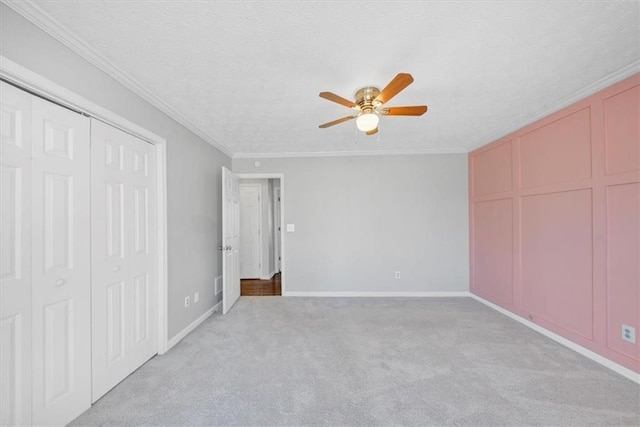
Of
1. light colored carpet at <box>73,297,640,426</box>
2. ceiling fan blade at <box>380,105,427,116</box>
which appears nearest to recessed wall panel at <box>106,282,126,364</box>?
light colored carpet at <box>73,297,640,426</box>

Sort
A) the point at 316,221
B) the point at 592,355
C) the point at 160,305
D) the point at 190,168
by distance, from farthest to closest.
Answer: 1. the point at 316,221
2. the point at 190,168
3. the point at 160,305
4. the point at 592,355

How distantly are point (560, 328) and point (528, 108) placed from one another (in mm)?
2279

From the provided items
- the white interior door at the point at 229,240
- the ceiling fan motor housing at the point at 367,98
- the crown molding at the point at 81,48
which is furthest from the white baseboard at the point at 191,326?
the ceiling fan motor housing at the point at 367,98

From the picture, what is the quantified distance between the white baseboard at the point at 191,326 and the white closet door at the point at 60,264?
0.84 meters

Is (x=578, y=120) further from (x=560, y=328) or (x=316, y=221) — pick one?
(x=316, y=221)

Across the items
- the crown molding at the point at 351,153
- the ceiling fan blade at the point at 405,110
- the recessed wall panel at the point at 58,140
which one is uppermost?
the crown molding at the point at 351,153

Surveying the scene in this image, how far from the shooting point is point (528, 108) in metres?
2.57

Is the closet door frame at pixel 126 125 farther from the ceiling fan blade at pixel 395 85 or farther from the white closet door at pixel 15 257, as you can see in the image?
the ceiling fan blade at pixel 395 85

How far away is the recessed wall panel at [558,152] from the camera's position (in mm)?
2289

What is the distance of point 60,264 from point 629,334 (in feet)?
13.4

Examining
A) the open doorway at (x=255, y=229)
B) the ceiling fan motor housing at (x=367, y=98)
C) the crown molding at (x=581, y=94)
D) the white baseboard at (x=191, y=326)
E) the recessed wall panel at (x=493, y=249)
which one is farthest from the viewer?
the open doorway at (x=255, y=229)

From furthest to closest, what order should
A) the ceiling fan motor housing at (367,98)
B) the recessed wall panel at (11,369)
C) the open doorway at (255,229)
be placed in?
1. the open doorway at (255,229)
2. the ceiling fan motor housing at (367,98)
3. the recessed wall panel at (11,369)

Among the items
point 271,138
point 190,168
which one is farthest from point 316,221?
point 190,168

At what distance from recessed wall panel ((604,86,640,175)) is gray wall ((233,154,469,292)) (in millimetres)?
2019
